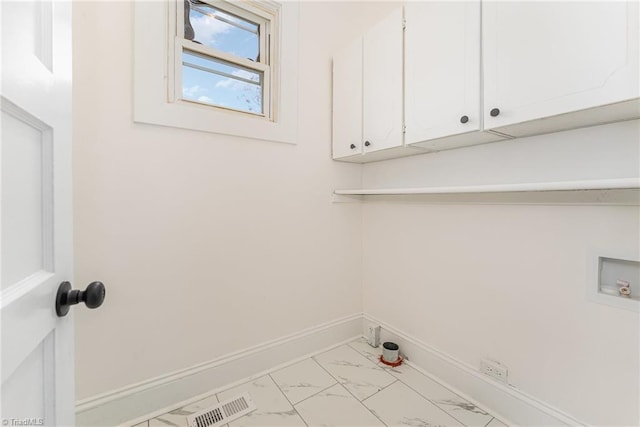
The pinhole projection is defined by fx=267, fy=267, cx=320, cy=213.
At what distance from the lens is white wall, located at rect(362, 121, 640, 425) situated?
101 cm

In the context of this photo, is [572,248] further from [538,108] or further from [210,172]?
[210,172]

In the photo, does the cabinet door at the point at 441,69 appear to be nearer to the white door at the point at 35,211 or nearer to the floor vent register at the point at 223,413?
the white door at the point at 35,211

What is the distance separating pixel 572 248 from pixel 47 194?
1728mm

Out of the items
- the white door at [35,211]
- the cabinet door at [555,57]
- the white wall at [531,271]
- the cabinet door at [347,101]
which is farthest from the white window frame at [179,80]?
the cabinet door at [555,57]

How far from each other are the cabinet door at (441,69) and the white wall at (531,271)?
0.30m

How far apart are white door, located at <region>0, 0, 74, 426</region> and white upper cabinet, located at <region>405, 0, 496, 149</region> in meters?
1.34

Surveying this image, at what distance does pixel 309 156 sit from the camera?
72.4 inches

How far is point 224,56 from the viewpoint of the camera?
158cm

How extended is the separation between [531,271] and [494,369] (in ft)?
1.77

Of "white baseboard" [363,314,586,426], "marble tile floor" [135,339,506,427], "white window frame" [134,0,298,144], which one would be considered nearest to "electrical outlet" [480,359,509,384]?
"white baseboard" [363,314,586,426]

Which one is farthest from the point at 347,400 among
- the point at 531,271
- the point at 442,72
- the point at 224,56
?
the point at 224,56

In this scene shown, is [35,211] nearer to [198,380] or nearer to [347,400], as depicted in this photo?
[198,380]

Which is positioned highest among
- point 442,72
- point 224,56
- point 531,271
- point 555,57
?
point 224,56

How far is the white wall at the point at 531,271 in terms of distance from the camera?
3.33ft
